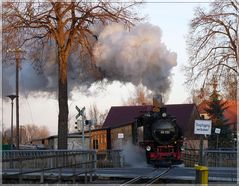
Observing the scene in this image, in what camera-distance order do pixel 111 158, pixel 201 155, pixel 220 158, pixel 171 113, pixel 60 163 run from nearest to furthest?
pixel 201 155 < pixel 60 163 < pixel 220 158 < pixel 111 158 < pixel 171 113

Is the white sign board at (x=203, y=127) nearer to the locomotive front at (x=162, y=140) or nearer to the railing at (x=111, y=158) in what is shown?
the locomotive front at (x=162, y=140)

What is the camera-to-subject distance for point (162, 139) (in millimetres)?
26688

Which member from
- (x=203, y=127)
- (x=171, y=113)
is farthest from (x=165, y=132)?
(x=171, y=113)

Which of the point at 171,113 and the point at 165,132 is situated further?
the point at 171,113

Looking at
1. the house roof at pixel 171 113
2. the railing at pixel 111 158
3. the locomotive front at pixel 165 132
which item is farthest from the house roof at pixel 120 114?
the locomotive front at pixel 165 132

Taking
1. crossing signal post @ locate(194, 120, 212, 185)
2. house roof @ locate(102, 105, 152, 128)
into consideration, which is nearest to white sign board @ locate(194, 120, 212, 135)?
crossing signal post @ locate(194, 120, 212, 185)

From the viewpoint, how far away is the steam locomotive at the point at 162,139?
26406 mm

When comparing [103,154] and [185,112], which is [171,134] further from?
[185,112]

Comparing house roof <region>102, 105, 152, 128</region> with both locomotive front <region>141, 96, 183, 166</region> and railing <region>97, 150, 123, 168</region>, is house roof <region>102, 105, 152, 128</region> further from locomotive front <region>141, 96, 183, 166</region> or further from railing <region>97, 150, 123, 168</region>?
locomotive front <region>141, 96, 183, 166</region>

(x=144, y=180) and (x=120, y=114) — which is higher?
(x=120, y=114)

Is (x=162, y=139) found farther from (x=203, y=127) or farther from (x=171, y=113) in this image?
(x=171, y=113)

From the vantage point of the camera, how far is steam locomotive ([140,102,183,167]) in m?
26.4

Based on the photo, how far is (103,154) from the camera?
90.8 ft

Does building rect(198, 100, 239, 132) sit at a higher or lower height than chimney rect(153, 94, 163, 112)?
higher
